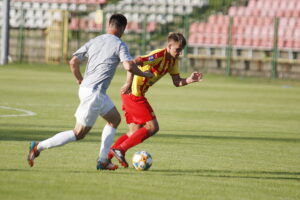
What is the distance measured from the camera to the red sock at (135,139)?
935cm

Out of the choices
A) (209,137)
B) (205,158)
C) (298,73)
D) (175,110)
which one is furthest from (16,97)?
(298,73)

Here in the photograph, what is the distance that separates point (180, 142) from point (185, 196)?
5027 mm

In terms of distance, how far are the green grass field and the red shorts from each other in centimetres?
59

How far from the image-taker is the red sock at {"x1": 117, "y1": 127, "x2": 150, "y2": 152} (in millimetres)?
9352

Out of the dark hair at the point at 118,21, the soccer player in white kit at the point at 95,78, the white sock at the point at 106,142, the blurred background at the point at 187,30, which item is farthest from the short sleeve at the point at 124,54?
the blurred background at the point at 187,30

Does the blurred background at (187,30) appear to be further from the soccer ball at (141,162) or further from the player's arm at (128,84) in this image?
the soccer ball at (141,162)

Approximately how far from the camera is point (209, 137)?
1333 centimetres

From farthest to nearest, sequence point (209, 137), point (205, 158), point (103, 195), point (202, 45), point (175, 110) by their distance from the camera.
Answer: point (202, 45), point (175, 110), point (209, 137), point (205, 158), point (103, 195)

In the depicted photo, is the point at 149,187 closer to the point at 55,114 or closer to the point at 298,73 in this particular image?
Result: the point at 55,114

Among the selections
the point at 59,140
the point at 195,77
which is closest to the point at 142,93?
the point at 195,77

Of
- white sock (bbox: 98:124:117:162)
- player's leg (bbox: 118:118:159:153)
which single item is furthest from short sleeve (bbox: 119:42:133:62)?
player's leg (bbox: 118:118:159:153)

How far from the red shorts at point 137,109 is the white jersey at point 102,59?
1.06 meters

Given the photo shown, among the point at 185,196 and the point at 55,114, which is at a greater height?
the point at 185,196

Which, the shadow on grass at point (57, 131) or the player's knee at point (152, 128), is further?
the shadow on grass at point (57, 131)
